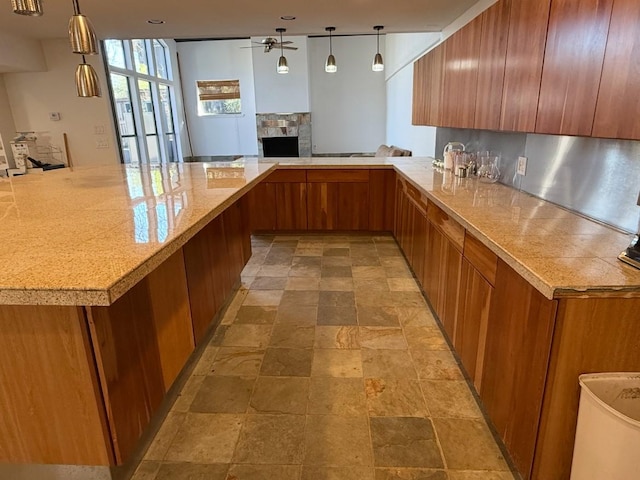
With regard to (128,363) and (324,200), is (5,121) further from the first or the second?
(128,363)

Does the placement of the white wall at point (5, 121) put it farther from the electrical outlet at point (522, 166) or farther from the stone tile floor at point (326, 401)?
the electrical outlet at point (522, 166)

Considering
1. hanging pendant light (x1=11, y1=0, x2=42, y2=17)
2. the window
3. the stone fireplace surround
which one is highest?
the window

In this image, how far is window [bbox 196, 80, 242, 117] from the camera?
9656 mm

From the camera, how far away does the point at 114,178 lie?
2.74 meters

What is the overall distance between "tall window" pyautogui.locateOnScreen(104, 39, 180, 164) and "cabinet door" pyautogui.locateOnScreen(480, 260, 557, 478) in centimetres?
650

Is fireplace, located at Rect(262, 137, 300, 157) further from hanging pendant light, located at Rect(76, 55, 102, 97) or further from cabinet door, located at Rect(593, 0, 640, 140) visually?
cabinet door, located at Rect(593, 0, 640, 140)

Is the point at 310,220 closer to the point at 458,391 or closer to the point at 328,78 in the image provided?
the point at 458,391

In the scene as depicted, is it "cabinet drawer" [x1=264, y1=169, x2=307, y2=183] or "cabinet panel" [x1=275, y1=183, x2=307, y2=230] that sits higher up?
"cabinet drawer" [x1=264, y1=169, x2=307, y2=183]

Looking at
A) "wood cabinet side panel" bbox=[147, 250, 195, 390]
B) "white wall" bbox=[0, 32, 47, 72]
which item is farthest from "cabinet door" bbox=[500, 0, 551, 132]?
"white wall" bbox=[0, 32, 47, 72]

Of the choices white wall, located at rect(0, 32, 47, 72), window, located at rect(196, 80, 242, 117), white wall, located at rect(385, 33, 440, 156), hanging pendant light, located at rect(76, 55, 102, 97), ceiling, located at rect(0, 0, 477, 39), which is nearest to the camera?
hanging pendant light, located at rect(76, 55, 102, 97)

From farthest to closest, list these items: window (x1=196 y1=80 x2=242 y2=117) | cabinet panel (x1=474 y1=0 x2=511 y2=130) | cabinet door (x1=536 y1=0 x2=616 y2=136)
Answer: window (x1=196 y1=80 x2=242 y2=117), cabinet panel (x1=474 y1=0 x2=511 y2=130), cabinet door (x1=536 y1=0 x2=616 y2=136)

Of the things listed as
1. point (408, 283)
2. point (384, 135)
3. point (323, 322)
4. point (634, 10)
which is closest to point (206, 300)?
point (323, 322)

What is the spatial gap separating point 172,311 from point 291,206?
8.93ft

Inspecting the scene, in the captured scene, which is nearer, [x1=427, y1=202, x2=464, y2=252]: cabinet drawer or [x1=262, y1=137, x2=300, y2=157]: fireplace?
[x1=427, y1=202, x2=464, y2=252]: cabinet drawer
